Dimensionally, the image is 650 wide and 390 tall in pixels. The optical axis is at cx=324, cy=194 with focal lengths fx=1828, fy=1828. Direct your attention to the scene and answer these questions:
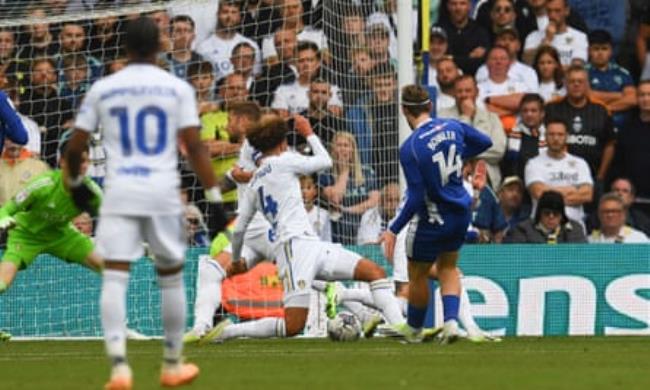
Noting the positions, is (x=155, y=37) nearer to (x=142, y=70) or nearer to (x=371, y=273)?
(x=142, y=70)

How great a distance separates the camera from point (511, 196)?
21641 mm

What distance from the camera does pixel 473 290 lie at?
19812 mm

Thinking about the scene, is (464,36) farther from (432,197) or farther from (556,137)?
(432,197)

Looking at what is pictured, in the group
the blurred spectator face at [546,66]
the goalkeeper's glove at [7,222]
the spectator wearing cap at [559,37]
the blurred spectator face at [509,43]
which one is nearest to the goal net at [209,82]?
the blurred spectator face at [509,43]

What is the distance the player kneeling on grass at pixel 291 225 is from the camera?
16281 mm

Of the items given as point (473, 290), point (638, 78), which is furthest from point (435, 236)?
point (638, 78)

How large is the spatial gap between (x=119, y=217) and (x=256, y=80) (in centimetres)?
1150

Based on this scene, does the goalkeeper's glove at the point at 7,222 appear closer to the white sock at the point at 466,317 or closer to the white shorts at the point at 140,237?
the white sock at the point at 466,317

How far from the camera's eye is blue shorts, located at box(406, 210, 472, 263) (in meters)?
15.8

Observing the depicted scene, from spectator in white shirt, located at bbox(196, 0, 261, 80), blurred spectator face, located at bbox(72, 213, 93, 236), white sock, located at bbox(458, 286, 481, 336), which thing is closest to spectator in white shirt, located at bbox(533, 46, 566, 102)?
spectator in white shirt, located at bbox(196, 0, 261, 80)

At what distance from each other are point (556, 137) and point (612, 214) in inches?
49.8

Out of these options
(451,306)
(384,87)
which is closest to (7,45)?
(384,87)

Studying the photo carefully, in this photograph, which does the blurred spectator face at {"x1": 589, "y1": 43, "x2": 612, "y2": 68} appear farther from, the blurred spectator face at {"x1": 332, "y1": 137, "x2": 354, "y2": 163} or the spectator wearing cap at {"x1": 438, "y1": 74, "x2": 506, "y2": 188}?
the blurred spectator face at {"x1": 332, "y1": 137, "x2": 354, "y2": 163}

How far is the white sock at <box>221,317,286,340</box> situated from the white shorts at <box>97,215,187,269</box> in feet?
19.3
